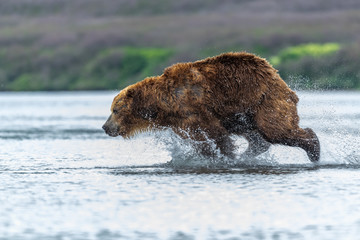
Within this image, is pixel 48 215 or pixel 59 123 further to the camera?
pixel 59 123

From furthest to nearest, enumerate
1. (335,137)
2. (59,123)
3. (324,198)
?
(59,123) < (335,137) < (324,198)

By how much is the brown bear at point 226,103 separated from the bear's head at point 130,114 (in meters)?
0.07

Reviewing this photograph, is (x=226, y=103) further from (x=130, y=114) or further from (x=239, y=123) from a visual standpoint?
(x=130, y=114)

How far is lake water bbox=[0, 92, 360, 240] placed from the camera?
5.97m

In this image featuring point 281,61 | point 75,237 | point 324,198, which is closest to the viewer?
point 75,237

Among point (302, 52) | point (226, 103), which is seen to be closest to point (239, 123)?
point (226, 103)

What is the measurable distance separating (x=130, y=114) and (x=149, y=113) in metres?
0.28

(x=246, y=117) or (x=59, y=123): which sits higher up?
(x=246, y=117)

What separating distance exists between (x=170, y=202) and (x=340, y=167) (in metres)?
2.87

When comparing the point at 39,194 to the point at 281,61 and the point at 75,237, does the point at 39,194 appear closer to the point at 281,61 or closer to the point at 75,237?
the point at 75,237

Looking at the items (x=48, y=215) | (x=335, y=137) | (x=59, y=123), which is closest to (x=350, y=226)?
(x=48, y=215)

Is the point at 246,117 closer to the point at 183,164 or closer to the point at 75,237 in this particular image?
the point at 183,164

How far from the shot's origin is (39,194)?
7582 mm

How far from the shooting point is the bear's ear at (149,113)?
9.56m
